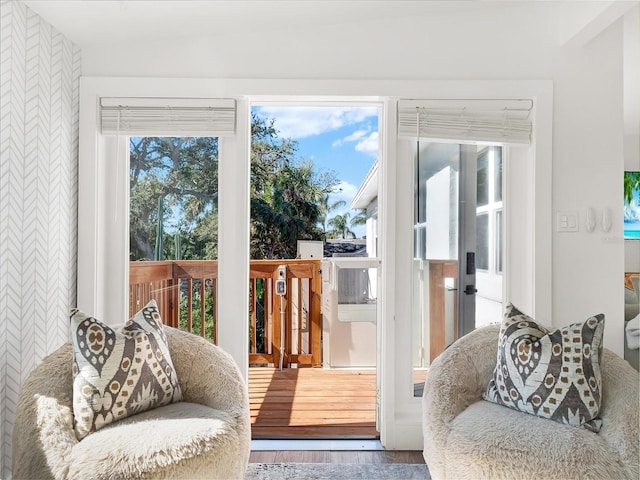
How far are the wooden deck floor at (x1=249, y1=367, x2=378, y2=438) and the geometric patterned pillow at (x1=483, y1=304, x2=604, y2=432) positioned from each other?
3.78ft

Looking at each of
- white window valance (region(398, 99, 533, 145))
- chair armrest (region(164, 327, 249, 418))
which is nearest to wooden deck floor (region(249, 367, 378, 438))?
chair armrest (region(164, 327, 249, 418))

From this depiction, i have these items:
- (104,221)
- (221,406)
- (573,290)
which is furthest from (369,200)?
(221,406)

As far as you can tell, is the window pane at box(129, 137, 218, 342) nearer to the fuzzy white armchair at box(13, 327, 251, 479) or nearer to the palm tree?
the fuzzy white armchair at box(13, 327, 251, 479)

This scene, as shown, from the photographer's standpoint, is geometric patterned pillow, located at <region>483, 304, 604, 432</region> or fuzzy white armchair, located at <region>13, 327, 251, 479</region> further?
geometric patterned pillow, located at <region>483, 304, 604, 432</region>

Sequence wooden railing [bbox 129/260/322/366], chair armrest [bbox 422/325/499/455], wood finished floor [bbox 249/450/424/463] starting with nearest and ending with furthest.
→ chair armrest [bbox 422/325/499/455], wood finished floor [bbox 249/450/424/463], wooden railing [bbox 129/260/322/366]

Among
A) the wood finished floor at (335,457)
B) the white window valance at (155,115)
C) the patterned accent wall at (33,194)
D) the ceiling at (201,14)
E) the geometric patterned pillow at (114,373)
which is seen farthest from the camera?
the white window valance at (155,115)

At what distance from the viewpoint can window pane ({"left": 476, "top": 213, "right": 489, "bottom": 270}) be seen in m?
2.69

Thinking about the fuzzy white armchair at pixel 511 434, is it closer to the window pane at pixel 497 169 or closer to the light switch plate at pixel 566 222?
the light switch plate at pixel 566 222

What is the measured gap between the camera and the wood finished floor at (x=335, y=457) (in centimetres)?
241

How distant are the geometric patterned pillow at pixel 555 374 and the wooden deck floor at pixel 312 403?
1.15 m

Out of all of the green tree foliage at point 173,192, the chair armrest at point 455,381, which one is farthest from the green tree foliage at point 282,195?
the chair armrest at point 455,381

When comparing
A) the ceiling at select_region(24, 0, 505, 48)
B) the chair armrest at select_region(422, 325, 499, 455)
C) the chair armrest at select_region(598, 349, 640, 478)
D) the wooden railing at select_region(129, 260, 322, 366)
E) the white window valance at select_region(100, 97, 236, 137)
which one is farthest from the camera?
the wooden railing at select_region(129, 260, 322, 366)

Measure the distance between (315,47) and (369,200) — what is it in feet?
7.98

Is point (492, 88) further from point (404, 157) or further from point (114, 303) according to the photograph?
point (114, 303)
